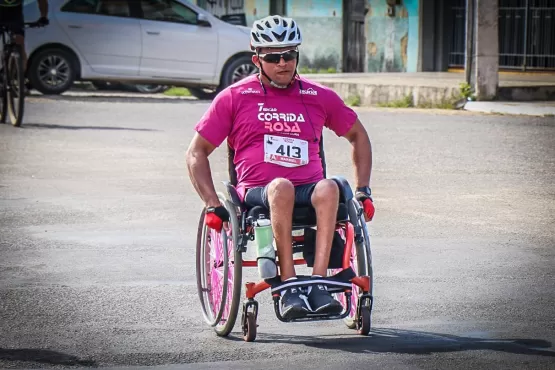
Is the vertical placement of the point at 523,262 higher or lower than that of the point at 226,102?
lower

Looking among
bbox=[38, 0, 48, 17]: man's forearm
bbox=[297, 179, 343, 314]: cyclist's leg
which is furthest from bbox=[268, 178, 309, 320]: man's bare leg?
bbox=[38, 0, 48, 17]: man's forearm

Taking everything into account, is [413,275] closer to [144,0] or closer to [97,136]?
[97,136]

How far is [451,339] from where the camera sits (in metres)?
6.12

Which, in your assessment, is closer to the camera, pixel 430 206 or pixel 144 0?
pixel 430 206

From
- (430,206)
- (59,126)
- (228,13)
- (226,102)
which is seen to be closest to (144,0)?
(59,126)

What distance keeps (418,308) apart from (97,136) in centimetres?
956

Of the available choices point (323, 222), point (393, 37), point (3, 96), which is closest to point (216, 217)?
point (323, 222)

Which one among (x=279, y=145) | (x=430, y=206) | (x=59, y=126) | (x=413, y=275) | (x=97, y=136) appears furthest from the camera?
(x=59, y=126)

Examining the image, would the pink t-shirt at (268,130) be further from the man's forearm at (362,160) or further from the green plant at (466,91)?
the green plant at (466,91)

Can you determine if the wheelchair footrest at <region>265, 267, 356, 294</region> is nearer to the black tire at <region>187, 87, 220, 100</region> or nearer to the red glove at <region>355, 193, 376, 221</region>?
the red glove at <region>355, 193, 376, 221</region>

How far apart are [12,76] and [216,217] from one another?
33.6 feet

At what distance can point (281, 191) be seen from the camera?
6.28 meters

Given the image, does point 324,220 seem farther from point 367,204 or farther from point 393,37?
point 393,37

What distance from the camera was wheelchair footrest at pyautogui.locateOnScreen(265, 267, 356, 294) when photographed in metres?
6.14
